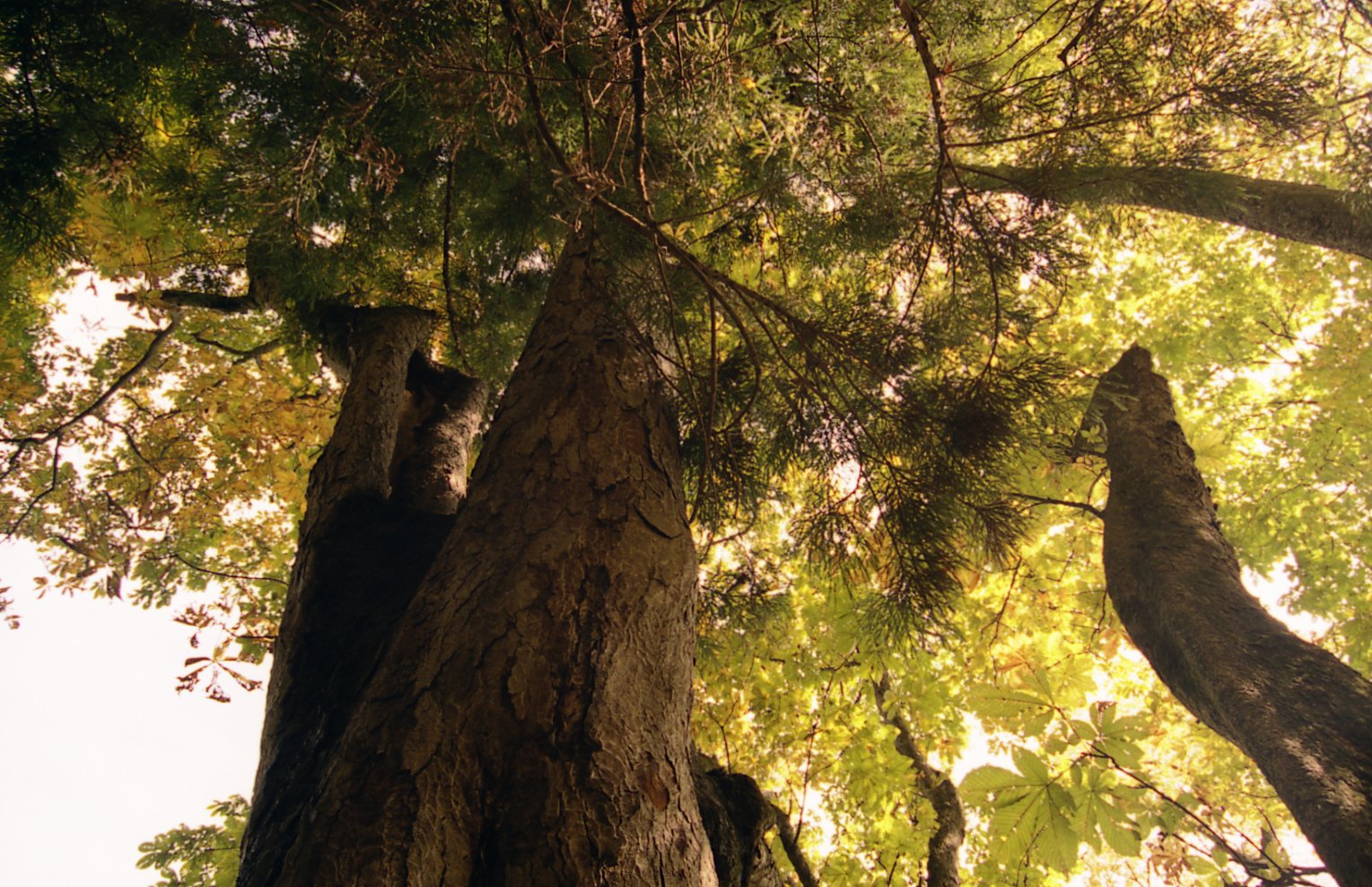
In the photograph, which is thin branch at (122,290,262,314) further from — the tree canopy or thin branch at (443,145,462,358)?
thin branch at (443,145,462,358)

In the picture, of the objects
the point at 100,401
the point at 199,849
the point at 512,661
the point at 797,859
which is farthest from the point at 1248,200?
the point at 199,849

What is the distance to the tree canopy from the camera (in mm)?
2465

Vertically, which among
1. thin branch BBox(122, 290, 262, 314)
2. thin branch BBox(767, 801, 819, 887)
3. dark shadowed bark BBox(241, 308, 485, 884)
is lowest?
thin branch BBox(767, 801, 819, 887)

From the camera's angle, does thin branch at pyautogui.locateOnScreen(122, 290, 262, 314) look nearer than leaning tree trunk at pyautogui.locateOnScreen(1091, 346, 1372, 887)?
No

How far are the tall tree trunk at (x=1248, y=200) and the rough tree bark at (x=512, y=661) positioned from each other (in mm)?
2407

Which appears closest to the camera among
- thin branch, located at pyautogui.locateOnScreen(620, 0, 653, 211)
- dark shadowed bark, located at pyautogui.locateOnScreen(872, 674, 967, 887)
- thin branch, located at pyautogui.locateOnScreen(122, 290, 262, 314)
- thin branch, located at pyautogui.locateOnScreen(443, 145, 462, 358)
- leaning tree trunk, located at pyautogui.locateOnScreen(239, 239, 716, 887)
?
leaning tree trunk, located at pyautogui.locateOnScreen(239, 239, 716, 887)

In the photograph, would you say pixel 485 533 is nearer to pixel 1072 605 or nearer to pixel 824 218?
pixel 824 218

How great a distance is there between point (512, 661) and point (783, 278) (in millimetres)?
2685

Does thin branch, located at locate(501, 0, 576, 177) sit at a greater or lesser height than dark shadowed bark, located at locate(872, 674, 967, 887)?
greater

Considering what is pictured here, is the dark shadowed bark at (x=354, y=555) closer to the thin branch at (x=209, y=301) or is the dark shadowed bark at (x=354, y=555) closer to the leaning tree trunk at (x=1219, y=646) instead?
the thin branch at (x=209, y=301)

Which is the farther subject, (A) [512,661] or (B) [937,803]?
(B) [937,803]

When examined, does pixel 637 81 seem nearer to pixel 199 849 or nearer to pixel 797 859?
pixel 797 859

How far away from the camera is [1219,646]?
248 centimetres

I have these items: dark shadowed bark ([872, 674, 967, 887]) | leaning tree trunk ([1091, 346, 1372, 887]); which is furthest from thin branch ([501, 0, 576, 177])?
dark shadowed bark ([872, 674, 967, 887])
